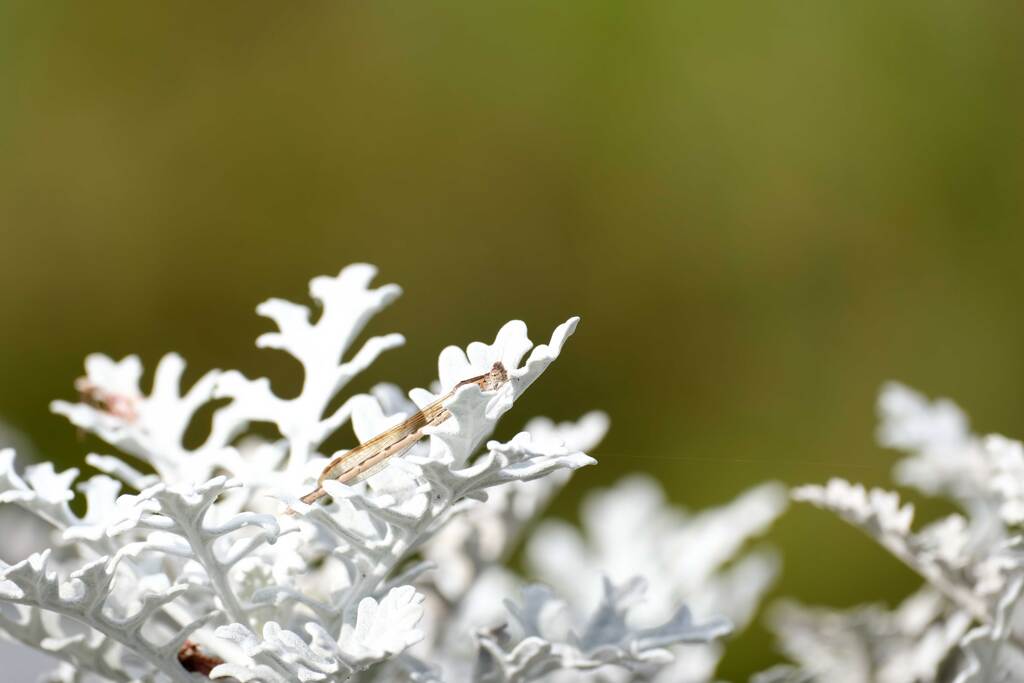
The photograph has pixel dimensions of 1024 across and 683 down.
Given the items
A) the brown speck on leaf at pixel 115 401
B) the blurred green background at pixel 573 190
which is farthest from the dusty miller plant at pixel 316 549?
the blurred green background at pixel 573 190

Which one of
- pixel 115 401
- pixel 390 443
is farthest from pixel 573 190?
pixel 390 443

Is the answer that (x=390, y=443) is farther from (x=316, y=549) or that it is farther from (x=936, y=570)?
(x=936, y=570)

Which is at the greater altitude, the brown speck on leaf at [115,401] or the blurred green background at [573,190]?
the blurred green background at [573,190]

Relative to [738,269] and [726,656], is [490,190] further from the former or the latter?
[726,656]

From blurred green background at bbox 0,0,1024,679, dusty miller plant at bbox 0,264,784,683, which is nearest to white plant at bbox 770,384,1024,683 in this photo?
dusty miller plant at bbox 0,264,784,683

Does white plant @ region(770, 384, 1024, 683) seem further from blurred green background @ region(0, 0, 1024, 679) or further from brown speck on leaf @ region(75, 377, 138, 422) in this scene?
blurred green background @ region(0, 0, 1024, 679)

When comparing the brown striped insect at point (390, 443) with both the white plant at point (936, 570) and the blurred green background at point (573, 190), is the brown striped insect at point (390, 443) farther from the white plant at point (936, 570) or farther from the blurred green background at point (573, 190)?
the blurred green background at point (573, 190)

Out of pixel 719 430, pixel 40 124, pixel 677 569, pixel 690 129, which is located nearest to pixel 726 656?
pixel 719 430
